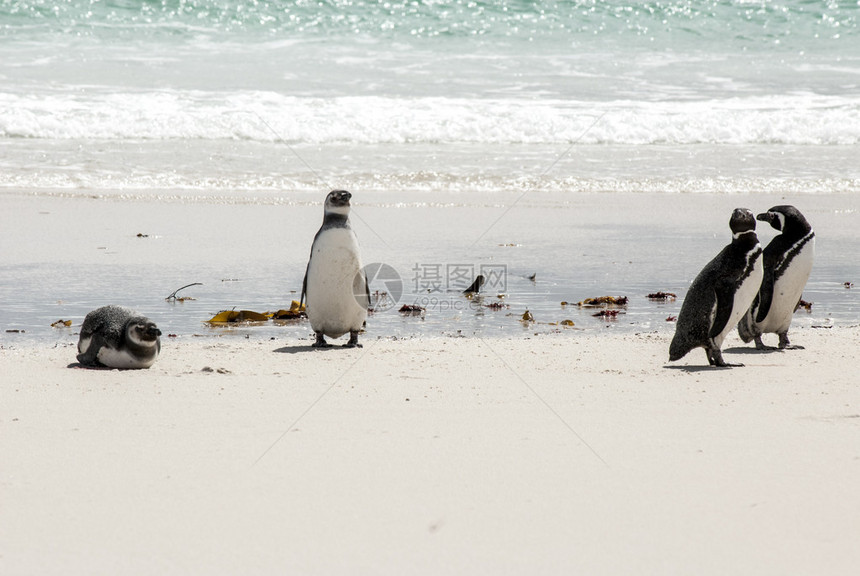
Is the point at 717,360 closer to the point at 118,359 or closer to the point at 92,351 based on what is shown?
the point at 118,359

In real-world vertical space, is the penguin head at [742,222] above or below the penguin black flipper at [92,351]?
above

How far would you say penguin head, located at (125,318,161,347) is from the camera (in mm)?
4191

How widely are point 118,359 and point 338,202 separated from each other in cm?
162

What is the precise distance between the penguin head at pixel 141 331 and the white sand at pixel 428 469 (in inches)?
6.0

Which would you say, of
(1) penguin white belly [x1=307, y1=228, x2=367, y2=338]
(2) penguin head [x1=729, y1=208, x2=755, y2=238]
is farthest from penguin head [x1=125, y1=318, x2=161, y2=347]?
(2) penguin head [x1=729, y1=208, x2=755, y2=238]

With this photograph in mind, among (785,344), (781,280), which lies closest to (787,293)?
(781,280)

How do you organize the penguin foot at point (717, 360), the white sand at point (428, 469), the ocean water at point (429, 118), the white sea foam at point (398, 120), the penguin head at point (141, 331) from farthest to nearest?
the white sea foam at point (398, 120) → the ocean water at point (429, 118) → the penguin foot at point (717, 360) → the penguin head at point (141, 331) → the white sand at point (428, 469)

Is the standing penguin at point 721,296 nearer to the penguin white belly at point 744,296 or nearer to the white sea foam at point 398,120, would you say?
the penguin white belly at point 744,296

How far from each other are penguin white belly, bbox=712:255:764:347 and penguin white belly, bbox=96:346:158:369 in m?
2.65

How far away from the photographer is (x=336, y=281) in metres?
5.34

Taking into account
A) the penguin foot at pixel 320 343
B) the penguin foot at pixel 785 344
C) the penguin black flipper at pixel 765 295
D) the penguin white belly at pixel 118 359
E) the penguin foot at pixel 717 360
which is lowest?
the penguin foot at pixel 320 343

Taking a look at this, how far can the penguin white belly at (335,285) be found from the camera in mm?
5309

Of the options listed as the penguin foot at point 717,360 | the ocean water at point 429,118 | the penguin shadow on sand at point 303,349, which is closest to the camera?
the penguin foot at point 717,360

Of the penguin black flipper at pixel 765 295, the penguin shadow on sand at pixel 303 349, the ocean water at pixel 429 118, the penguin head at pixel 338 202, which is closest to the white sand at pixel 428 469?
the penguin shadow on sand at pixel 303 349
